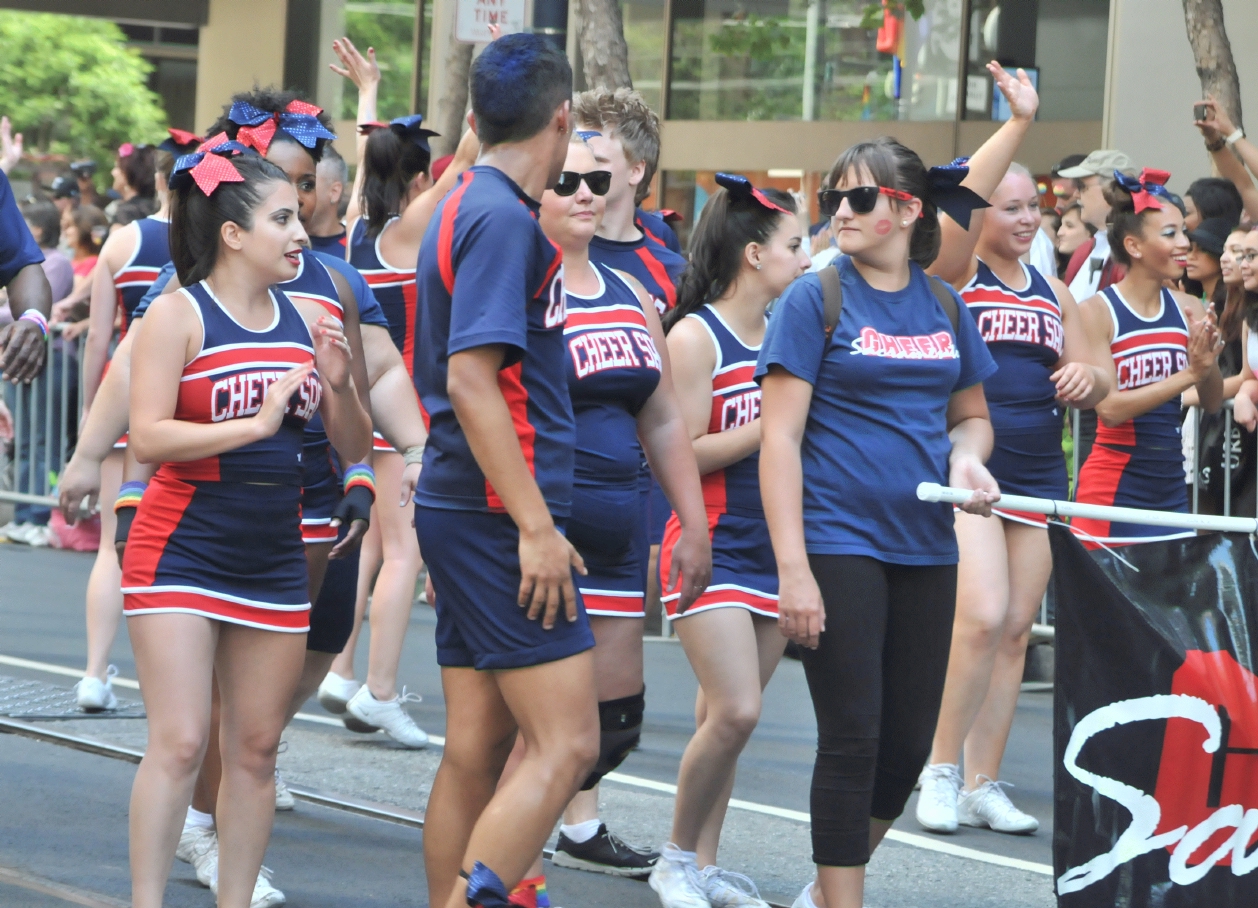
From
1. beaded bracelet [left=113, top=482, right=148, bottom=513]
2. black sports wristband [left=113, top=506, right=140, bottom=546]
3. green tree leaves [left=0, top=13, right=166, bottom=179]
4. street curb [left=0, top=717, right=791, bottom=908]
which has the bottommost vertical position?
street curb [left=0, top=717, right=791, bottom=908]

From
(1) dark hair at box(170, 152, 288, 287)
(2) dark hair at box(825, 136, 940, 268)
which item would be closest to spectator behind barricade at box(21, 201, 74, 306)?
(1) dark hair at box(170, 152, 288, 287)

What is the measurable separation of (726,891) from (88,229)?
9853 mm

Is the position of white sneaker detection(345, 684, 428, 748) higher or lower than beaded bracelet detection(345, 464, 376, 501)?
lower

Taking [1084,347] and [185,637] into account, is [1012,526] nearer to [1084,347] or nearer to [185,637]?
[1084,347]

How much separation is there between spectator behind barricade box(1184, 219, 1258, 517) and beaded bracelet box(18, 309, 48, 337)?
5.07m

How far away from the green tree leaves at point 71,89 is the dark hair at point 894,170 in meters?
39.1

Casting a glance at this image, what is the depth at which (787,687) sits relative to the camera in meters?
9.21

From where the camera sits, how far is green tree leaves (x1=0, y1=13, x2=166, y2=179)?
42.1m

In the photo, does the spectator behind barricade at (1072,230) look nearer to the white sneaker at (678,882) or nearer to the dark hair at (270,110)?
the dark hair at (270,110)

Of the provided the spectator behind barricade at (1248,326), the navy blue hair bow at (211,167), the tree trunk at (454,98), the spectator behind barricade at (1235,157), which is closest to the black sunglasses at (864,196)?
the navy blue hair bow at (211,167)

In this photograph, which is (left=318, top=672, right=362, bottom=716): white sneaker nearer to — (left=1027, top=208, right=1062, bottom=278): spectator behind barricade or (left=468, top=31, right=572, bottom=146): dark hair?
(left=468, top=31, right=572, bottom=146): dark hair

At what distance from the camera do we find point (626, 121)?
5.92m

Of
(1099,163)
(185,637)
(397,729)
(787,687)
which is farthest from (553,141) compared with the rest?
(1099,163)

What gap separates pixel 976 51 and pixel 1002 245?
1304 centimetres
